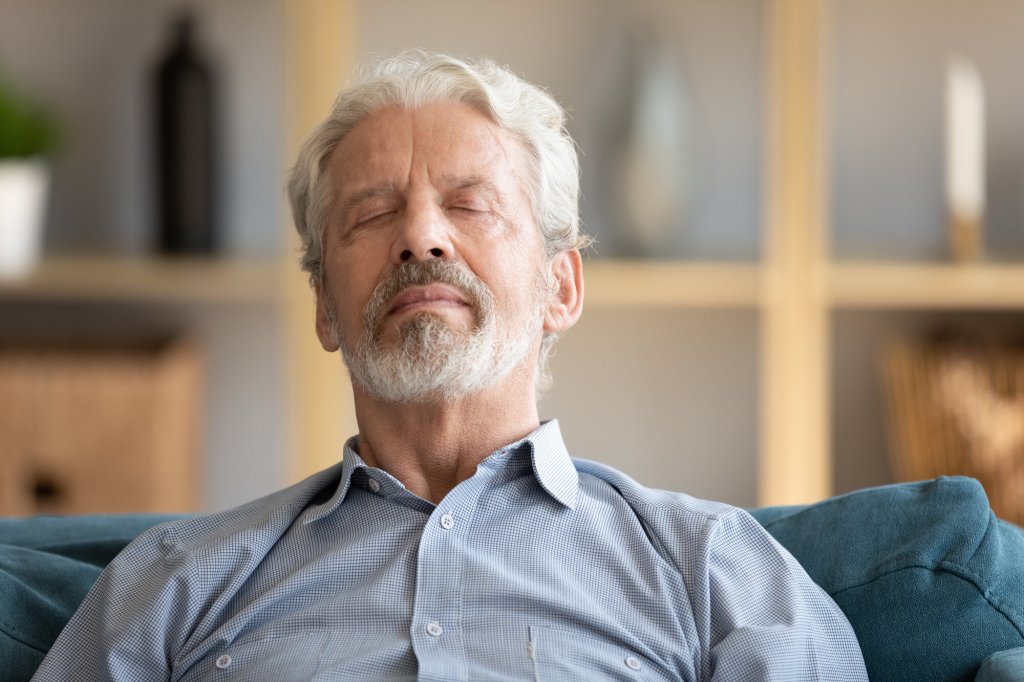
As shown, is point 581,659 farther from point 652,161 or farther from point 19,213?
point 19,213

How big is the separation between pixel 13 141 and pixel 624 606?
2.18 m

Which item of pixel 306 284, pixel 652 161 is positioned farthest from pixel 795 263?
pixel 306 284

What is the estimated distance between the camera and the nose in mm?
1597

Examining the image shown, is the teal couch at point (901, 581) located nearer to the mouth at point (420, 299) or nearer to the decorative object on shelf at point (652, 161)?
the mouth at point (420, 299)

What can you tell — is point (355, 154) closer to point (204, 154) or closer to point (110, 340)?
point (204, 154)

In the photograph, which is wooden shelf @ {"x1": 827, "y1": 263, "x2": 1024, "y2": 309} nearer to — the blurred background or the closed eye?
the blurred background

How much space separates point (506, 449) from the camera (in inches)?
61.7

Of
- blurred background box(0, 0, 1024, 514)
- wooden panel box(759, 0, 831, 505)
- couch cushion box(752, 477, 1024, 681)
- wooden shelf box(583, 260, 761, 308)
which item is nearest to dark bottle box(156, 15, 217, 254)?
blurred background box(0, 0, 1024, 514)

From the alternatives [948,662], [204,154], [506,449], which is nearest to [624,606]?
[506,449]

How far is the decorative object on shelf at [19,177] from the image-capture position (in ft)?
10.2

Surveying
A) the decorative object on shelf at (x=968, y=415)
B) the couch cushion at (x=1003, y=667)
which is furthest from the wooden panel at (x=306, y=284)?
the couch cushion at (x=1003, y=667)

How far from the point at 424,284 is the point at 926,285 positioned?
5.80 feet

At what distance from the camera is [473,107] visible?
1696 millimetres

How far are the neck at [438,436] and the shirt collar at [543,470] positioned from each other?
43 mm
